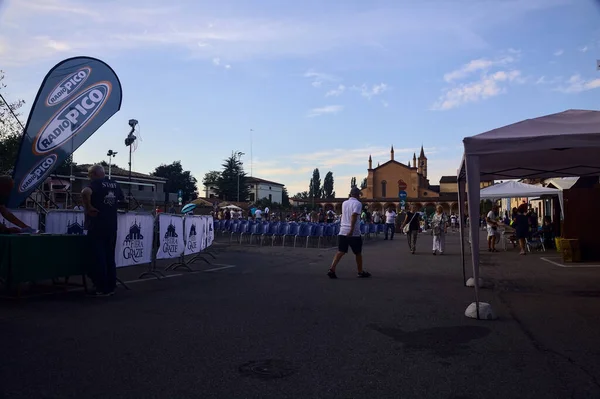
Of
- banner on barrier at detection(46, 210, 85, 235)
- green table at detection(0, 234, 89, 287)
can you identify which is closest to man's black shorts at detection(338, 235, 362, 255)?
green table at detection(0, 234, 89, 287)

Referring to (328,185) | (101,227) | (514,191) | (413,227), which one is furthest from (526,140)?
(328,185)

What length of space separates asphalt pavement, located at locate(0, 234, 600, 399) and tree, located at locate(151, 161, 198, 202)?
95442 millimetres

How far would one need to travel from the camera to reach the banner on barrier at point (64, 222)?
9.11 m

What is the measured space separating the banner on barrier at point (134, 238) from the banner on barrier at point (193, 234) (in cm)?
145

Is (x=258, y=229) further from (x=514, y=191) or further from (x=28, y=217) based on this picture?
(x=28, y=217)

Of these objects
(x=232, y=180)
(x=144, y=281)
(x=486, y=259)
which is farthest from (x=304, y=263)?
(x=232, y=180)

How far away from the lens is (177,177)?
334ft

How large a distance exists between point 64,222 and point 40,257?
267 cm

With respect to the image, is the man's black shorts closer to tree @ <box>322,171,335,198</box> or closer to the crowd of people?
the crowd of people

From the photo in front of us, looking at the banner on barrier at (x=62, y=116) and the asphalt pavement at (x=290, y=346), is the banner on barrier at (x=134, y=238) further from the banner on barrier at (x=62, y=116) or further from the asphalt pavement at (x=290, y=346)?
the banner on barrier at (x=62, y=116)

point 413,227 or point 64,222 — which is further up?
point 64,222

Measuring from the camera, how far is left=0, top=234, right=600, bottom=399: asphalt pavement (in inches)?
140

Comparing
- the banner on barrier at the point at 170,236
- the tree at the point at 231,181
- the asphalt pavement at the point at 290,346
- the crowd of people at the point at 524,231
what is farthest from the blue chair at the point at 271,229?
the tree at the point at 231,181

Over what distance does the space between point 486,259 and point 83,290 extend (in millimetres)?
11622
